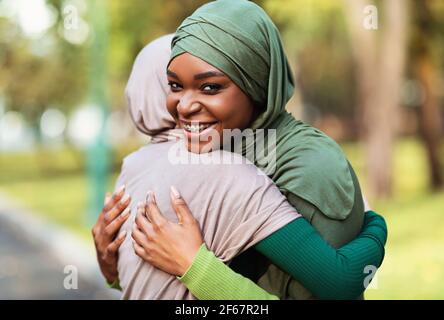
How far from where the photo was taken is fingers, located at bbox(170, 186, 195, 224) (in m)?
1.69

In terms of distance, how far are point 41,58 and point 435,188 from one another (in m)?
12.4

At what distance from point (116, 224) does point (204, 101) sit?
45 cm

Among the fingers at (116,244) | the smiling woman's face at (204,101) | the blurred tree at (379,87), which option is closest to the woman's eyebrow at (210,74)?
the smiling woman's face at (204,101)

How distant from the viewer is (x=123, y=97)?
16672mm

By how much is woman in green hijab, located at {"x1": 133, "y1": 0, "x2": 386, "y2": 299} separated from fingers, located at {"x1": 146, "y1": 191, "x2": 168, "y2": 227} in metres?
0.04

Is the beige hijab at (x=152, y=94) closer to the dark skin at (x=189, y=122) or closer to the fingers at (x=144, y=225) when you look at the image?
the dark skin at (x=189, y=122)

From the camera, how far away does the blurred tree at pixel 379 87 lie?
12.3 meters

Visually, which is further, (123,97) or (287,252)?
(123,97)

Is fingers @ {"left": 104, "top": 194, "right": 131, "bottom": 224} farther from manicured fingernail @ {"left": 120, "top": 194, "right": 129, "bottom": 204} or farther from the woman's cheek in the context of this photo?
the woman's cheek

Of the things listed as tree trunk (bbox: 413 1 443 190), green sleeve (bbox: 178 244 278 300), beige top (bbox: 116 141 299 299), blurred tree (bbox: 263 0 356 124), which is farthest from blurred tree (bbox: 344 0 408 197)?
green sleeve (bbox: 178 244 278 300)

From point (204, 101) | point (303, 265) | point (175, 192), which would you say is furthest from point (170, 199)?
point (303, 265)

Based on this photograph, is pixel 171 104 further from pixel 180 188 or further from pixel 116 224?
pixel 116 224

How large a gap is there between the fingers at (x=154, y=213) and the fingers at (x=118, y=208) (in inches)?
5.0

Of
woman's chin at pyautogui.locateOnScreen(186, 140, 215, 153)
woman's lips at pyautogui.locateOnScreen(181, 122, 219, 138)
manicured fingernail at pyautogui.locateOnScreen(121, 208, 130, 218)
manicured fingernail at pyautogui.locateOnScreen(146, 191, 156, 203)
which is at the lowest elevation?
manicured fingernail at pyautogui.locateOnScreen(121, 208, 130, 218)
